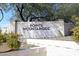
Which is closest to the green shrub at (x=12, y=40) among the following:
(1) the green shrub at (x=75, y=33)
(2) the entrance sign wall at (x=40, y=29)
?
(2) the entrance sign wall at (x=40, y=29)

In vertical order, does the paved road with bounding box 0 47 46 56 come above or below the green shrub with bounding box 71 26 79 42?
below

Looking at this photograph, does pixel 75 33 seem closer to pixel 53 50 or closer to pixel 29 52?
pixel 53 50

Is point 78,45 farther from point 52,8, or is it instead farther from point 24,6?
point 24,6

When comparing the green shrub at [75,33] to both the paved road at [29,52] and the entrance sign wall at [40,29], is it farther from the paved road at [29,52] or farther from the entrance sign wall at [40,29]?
the paved road at [29,52]

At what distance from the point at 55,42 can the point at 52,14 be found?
0.35 meters

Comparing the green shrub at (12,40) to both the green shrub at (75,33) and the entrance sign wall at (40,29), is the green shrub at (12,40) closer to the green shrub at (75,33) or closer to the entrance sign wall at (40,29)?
the entrance sign wall at (40,29)

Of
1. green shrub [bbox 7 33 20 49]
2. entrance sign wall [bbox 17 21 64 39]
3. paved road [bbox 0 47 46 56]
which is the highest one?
entrance sign wall [bbox 17 21 64 39]

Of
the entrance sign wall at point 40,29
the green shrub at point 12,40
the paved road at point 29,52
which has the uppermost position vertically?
the entrance sign wall at point 40,29

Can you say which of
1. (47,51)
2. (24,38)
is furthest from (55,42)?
(24,38)

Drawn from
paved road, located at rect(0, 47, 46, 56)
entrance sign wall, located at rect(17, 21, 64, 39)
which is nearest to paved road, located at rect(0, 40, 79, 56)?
paved road, located at rect(0, 47, 46, 56)

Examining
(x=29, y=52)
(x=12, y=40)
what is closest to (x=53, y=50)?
(x=29, y=52)

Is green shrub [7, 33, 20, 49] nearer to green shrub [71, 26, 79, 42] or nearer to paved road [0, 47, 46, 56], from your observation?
paved road [0, 47, 46, 56]

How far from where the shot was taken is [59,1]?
3.56 metres

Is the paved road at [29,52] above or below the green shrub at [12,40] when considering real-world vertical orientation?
below
